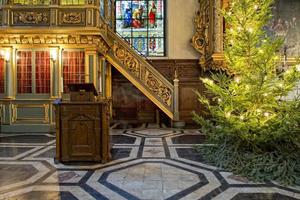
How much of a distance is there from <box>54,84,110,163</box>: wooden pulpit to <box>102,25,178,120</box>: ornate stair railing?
15.5ft

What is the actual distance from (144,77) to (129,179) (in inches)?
230

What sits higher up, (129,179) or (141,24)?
(141,24)

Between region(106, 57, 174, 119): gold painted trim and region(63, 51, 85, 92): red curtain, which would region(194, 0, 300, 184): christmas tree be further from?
region(63, 51, 85, 92): red curtain

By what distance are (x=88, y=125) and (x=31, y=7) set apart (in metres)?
5.29

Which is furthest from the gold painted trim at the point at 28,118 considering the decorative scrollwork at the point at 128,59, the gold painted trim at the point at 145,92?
the decorative scrollwork at the point at 128,59

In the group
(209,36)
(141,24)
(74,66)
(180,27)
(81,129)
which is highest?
(141,24)

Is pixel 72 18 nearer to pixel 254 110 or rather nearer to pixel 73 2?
pixel 73 2

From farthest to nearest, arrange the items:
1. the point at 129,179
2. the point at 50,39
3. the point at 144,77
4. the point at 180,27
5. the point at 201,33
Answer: the point at 180,27
the point at 201,33
the point at 144,77
the point at 50,39
the point at 129,179

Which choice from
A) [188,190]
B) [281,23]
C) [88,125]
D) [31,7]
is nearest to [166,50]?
[281,23]

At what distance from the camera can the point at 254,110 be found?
16.9 ft

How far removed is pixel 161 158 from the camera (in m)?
5.46

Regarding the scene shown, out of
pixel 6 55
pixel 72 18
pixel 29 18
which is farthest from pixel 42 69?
pixel 72 18

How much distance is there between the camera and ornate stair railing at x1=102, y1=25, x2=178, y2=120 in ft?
31.5

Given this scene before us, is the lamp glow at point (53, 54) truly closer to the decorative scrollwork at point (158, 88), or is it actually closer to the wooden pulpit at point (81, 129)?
the decorative scrollwork at point (158, 88)
